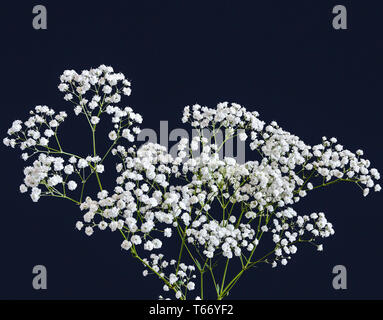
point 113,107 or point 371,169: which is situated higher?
point 113,107

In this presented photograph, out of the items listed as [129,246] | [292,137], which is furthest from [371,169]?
[129,246]

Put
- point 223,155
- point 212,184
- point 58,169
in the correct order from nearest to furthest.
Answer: point 58,169, point 212,184, point 223,155

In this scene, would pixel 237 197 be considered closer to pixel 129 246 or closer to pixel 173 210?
pixel 173 210

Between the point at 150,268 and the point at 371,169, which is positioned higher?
the point at 371,169

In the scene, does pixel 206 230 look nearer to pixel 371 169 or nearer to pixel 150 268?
pixel 150 268

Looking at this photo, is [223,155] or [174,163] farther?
[223,155]

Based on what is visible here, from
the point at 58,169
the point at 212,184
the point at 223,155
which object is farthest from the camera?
the point at 223,155

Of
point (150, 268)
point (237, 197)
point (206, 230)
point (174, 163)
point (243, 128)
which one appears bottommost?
point (150, 268)

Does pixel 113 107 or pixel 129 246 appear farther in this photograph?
pixel 113 107

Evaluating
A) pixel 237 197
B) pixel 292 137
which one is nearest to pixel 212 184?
pixel 237 197
